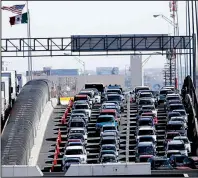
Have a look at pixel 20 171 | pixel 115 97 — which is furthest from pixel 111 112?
pixel 20 171

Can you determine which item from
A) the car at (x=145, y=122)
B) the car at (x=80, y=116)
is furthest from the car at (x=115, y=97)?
the car at (x=145, y=122)

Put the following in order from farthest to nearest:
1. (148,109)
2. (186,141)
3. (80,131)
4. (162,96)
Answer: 1. (162,96)
2. (148,109)
3. (80,131)
4. (186,141)

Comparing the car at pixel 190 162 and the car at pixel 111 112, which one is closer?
the car at pixel 190 162

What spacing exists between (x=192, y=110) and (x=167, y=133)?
669 centimetres

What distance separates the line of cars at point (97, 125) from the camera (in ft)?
134

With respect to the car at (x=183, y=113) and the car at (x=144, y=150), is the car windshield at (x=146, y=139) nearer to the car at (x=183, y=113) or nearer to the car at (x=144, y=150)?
the car at (x=144, y=150)

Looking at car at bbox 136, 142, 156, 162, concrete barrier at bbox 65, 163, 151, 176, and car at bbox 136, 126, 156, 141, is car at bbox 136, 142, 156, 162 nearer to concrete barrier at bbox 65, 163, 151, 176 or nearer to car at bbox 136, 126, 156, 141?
car at bbox 136, 126, 156, 141

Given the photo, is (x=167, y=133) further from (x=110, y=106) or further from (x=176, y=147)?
(x=110, y=106)

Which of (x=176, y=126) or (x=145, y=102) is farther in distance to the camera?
(x=145, y=102)

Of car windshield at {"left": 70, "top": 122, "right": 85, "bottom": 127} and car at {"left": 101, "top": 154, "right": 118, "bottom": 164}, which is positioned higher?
car windshield at {"left": 70, "top": 122, "right": 85, "bottom": 127}

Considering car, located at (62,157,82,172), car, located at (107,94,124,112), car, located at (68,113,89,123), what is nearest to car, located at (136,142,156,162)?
car, located at (62,157,82,172)

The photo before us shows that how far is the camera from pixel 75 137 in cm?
4591

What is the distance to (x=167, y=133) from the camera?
4531 cm

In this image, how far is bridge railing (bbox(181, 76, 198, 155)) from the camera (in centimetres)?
4573
